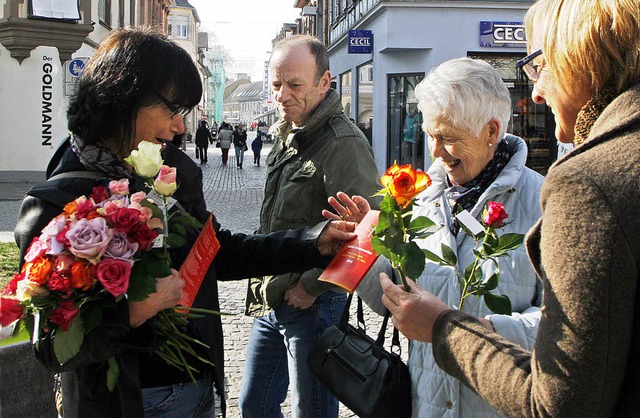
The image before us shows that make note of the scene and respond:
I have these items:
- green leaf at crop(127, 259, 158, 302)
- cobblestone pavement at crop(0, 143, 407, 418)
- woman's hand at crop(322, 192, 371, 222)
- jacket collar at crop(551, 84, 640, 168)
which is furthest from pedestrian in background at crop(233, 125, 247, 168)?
jacket collar at crop(551, 84, 640, 168)

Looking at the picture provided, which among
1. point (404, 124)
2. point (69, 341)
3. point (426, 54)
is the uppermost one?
point (426, 54)

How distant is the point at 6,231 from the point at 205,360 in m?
8.93

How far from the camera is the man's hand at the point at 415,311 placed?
1648 mm

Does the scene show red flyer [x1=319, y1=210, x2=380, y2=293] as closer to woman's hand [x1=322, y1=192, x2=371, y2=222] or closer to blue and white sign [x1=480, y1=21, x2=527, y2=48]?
woman's hand [x1=322, y1=192, x2=371, y2=222]

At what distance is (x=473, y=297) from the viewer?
7.11 ft

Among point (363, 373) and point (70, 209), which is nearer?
point (70, 209)

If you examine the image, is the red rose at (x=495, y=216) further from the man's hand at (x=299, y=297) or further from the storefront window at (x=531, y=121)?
the storefront window at (x=531, y=121)

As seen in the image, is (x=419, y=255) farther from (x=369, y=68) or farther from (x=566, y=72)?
(x=369, y=68)

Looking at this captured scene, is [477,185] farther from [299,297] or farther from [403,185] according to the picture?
[299,297]

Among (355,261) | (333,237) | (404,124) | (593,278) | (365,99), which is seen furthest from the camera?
(365,99)

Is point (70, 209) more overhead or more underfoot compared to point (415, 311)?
more overhead

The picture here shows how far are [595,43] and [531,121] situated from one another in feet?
48.0

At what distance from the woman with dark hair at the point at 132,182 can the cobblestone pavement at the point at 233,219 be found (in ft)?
4.95

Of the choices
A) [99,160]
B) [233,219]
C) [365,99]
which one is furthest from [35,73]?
[99,160]
